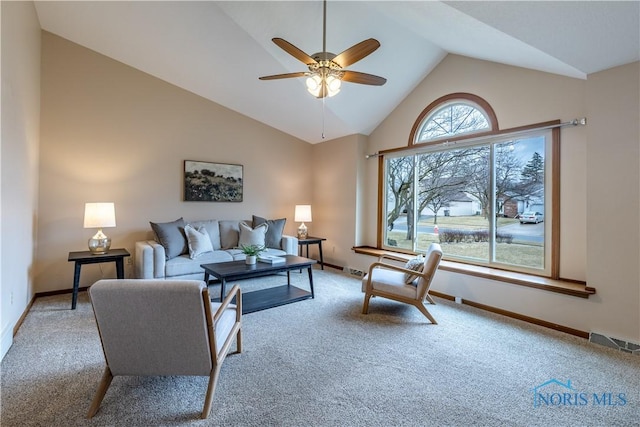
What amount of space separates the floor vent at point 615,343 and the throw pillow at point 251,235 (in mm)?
4219

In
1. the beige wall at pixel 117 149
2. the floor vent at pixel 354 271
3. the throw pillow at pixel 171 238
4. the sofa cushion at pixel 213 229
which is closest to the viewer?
the beige wall at pixel 117 149

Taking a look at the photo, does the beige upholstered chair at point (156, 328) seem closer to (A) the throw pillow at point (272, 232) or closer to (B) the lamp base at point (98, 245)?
(B) the lamp base at point (98, 245)

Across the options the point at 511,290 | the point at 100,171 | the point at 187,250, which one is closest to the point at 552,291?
the point at 511,290

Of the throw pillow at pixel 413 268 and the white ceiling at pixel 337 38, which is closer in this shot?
the white ceiling at pixel 337 38

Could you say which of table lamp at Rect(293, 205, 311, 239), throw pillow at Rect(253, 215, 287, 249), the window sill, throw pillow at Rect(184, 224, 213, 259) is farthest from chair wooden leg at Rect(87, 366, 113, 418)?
table lamp at Rect(293, 205, 311, 239)

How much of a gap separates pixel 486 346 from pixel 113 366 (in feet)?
9.53

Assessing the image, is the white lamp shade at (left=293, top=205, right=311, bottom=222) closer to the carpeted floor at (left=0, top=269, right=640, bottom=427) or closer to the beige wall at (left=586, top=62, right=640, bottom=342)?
the carpeted floor at (left=0, top=269, right=640, bottom=427)

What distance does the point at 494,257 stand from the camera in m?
3.91

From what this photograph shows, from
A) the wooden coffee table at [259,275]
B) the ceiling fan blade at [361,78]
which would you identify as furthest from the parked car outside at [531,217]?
the wooden coffee table at [259,275]

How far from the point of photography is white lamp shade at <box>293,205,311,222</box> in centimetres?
576

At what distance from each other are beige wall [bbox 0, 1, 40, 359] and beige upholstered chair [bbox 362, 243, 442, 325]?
10.8 feet

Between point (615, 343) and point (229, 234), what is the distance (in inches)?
194

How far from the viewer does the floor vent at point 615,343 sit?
8.45ft

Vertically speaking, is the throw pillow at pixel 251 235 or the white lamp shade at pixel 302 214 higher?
the white lamp shade at pixel 302 214
